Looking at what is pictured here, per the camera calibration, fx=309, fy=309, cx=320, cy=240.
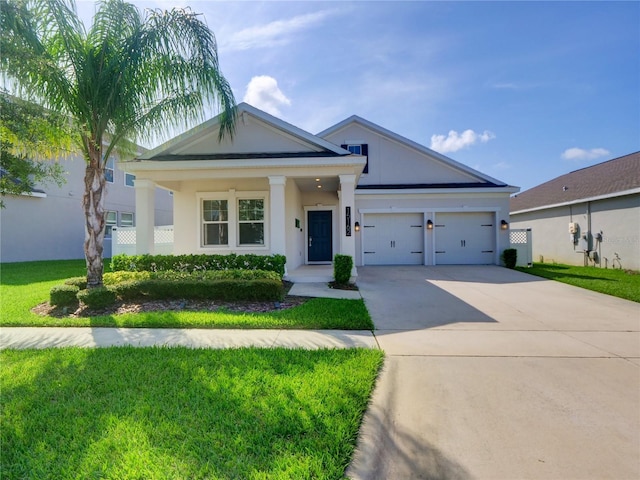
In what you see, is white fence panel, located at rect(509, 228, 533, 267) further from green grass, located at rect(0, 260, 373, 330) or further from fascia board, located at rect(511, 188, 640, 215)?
green grass, located at rect(0, 260, 373, 330)

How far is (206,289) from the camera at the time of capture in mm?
6953

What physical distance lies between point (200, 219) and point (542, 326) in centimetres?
1022

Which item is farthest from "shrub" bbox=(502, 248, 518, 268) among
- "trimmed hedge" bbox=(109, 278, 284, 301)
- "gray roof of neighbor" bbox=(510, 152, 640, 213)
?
"trimmed hedge" bbox=(109, 278, 284, 301)

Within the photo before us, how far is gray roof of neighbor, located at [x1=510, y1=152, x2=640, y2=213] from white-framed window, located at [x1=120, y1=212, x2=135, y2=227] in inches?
968

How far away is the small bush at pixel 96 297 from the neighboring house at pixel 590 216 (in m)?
18.3

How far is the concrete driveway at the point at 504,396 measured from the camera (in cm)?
225

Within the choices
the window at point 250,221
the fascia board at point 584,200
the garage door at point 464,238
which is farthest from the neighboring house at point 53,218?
the fascia board at point 584,200

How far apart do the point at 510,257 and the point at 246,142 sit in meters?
11.8

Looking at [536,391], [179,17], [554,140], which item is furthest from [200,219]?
[554,140]

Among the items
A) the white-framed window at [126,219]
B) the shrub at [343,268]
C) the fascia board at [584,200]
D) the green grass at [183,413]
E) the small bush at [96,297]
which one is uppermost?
the fascia board at [584,200]

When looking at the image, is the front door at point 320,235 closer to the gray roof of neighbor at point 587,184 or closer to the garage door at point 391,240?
the garage door at point 391,240

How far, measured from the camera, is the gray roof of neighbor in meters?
13.8

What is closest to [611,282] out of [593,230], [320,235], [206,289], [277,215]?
[593,230]

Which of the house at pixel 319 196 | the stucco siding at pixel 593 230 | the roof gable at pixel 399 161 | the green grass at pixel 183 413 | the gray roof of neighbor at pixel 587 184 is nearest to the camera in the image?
the green grass at pixel 183 413
